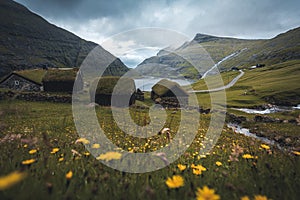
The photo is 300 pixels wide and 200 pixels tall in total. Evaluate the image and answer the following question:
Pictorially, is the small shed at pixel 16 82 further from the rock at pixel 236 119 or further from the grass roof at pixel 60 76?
the rock at pixel 236 119

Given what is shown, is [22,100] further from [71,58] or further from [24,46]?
[71,58]

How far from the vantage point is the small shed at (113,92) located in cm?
3175

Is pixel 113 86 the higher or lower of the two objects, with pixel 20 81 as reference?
lower

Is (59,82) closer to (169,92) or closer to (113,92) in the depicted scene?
(113,92)

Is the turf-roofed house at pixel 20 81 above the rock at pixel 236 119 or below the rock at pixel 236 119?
above

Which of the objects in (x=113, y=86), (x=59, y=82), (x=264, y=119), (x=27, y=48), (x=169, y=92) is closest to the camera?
(x=264, y=119)

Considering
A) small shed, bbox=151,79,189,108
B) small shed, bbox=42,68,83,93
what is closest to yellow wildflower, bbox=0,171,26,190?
small shed, bbox=42,68,83,93

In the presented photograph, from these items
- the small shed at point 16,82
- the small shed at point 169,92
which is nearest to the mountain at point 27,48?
the small shed at point 16,82

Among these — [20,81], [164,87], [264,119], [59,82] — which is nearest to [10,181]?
[264,119]

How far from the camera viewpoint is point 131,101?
114 feet

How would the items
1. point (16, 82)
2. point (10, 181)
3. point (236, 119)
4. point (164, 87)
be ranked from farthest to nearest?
point (164, 87)
point (16, 82)
point (236, 119)
point (10, 181)

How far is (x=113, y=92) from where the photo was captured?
31766mm

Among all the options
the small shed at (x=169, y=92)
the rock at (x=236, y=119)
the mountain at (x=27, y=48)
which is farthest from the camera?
the mountain at (x=27, y=48)

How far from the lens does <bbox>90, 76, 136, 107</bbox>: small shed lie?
3175cm
